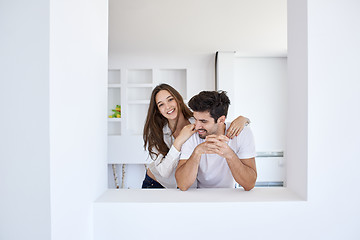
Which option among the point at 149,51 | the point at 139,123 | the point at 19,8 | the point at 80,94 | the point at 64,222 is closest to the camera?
the point at 19,8

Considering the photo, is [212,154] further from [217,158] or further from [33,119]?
[33,119]

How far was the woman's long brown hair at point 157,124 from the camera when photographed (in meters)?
2.14

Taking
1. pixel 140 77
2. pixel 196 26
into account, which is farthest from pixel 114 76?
pixel 196 26

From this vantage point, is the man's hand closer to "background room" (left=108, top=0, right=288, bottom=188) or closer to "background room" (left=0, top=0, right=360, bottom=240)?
"background room" (left=0, top=0, right=360, bottom=240)

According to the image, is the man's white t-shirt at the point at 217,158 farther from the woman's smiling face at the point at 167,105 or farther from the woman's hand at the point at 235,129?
the woman's smiling face at the point at 167,105

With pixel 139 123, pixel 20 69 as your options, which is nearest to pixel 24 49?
pixel 20 69

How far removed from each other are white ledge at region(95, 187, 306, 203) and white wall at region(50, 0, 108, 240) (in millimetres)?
114

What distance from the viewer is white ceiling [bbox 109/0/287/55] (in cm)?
294

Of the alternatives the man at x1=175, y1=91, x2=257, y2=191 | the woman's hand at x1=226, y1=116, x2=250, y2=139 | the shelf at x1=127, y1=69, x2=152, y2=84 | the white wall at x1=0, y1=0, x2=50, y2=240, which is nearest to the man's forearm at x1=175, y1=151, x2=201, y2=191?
the man at x1=175, y1=91, x2=257, y2=191

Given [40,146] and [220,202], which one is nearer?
[40,146]

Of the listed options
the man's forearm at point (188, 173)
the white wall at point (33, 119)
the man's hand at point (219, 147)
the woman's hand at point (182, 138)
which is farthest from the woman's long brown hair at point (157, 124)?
the white wall at point (33, 119)
